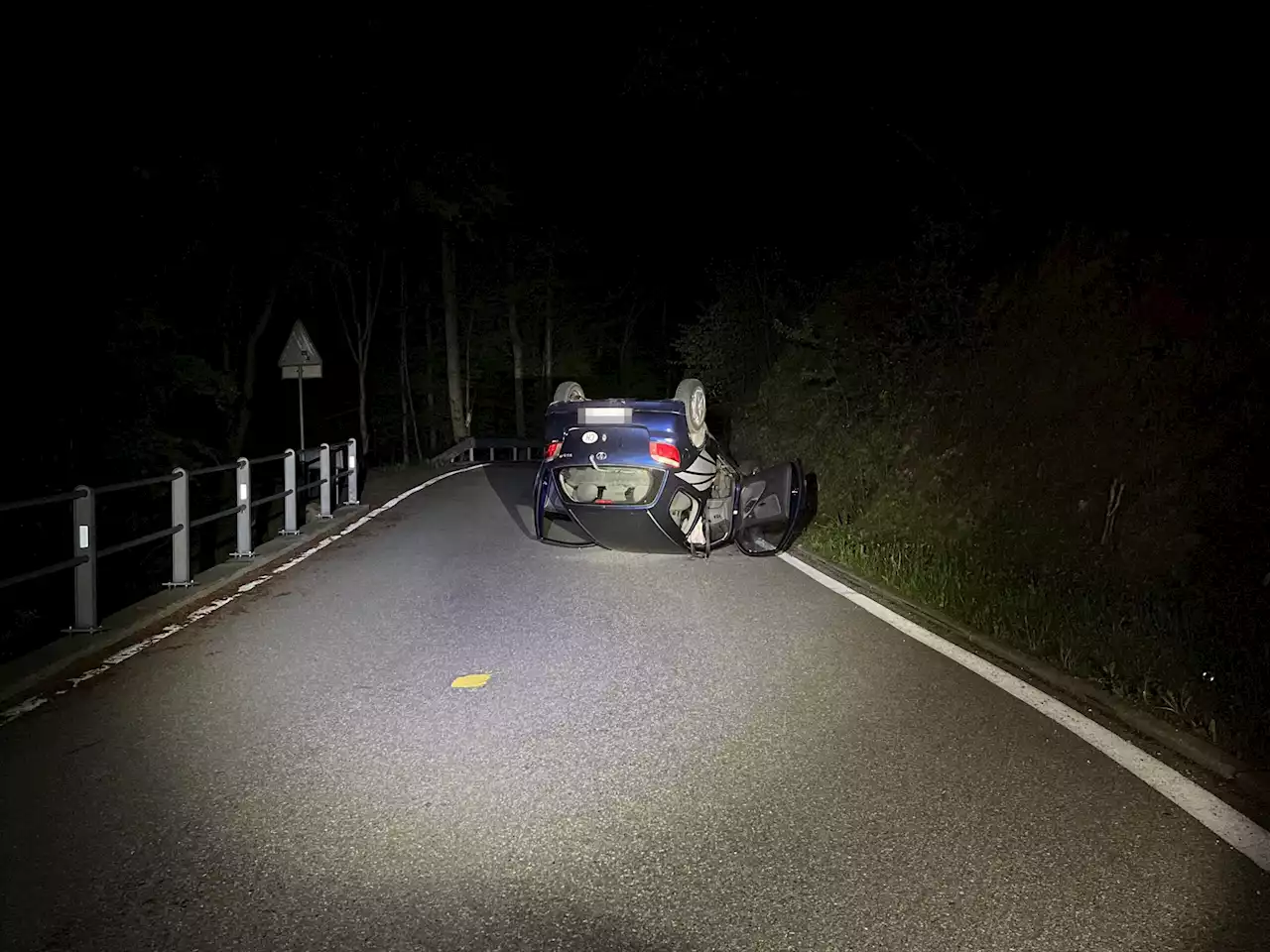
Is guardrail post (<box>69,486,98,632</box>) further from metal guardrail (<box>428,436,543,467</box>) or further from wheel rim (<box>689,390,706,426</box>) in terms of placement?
metal guardrail (<box>428,436,543,467</box>)

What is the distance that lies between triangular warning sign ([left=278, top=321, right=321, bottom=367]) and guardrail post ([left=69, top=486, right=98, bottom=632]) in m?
10.4

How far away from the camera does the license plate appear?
10500 millimetres

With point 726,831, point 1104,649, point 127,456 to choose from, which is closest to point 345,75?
point 127,456

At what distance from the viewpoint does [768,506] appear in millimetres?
11453

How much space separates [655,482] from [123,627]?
477cm

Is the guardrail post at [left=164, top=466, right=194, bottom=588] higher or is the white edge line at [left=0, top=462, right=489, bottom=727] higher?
the guardrail post at [left=164, top=466, right=194, bottom=588]

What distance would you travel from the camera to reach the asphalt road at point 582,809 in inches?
141

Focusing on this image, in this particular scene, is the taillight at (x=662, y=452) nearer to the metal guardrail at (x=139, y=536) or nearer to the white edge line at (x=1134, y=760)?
the white edge line at (x=1134, y=760)

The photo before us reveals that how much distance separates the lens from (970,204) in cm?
1667

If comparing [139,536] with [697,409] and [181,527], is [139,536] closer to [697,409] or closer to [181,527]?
[181,527]

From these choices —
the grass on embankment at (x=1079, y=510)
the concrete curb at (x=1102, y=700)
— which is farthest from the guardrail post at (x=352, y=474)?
the concrete curb at (x=1102, y=700)

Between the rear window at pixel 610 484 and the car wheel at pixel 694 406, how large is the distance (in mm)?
626

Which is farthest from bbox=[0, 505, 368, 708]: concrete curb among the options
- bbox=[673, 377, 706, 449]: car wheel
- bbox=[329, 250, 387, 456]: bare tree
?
bbox=[329, 250, 387, 456]: bare tree

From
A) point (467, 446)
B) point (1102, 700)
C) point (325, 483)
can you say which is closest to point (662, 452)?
point (1102, 700)
